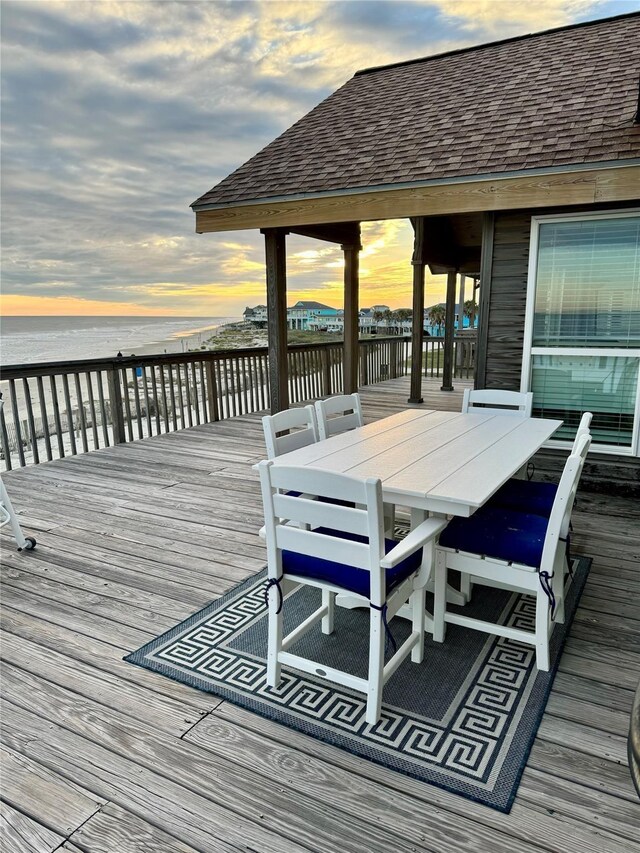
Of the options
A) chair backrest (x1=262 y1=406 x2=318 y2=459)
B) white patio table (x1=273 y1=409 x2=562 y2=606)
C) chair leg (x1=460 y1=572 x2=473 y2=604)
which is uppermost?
chair backrest (x1=262 y1=406 x2=318 y2=459)

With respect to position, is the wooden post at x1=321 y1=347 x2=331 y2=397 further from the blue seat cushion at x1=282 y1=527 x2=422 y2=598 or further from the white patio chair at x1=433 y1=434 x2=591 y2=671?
the blue seat cushion at x1=282 y1=527 x2=422 y2=598

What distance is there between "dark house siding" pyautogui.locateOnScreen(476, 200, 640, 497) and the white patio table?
1230 millimetres

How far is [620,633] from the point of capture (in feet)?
7.43

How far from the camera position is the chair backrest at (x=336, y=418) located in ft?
9.50

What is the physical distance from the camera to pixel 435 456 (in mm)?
2393

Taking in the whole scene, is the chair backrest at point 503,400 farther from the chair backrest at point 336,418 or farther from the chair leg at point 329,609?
the chair leg at point 329,609

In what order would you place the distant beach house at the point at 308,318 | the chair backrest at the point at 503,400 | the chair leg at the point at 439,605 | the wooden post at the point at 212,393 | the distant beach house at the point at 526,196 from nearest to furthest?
the chair leg at the point at 439,605 < the chair backrest at the point at 503,400 < the distant beach house at the point at 526,196 < the wooden post at the point at 212,393 < the distant beach house at the point at 308,318

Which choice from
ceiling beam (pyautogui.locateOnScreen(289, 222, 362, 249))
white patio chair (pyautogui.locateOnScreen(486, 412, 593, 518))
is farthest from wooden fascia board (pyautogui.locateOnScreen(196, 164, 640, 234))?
white patio chair (pyautogui.locateOnScreen(486, 412, 593, 518))

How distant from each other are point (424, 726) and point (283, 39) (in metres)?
8.08

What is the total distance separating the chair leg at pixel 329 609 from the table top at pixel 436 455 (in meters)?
0.53

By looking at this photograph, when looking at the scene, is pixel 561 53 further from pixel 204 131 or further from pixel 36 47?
pixel 204 131

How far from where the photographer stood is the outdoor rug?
5.25 feet

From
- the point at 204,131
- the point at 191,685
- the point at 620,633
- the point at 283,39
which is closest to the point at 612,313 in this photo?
the point at 620,633

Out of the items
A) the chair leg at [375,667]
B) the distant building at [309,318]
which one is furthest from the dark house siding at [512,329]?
Result: the distant building at [309,318]
